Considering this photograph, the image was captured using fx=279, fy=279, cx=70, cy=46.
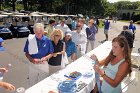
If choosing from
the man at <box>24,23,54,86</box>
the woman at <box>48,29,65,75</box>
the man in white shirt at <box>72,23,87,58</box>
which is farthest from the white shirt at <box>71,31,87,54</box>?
the man at <box>24,23,54,86</box>

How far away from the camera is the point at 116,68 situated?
4.59 metres

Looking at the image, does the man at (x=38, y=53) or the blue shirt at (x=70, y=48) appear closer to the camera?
the man at (x=38, y=53)

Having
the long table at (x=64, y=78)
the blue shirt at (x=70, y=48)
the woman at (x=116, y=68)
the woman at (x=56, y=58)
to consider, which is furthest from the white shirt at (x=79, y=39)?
the woman at (x=116, y=68)

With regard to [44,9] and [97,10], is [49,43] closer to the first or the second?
[44,9]

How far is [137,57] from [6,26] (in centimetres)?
1589

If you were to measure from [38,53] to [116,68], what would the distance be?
2248 mm

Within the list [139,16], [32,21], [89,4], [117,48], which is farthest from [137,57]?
[139,16]

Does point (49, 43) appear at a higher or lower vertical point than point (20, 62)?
higher

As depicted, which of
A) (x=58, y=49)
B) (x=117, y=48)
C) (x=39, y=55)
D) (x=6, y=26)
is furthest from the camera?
(x=6, y=26)

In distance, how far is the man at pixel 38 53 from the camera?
20.3ft

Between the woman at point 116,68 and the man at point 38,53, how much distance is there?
1971 mm

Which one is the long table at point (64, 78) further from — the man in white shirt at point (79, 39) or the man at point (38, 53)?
the man in white shirt at point (79, 39)

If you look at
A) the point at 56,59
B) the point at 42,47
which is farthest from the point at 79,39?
the point at 42,47

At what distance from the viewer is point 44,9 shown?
6944 centimetres
